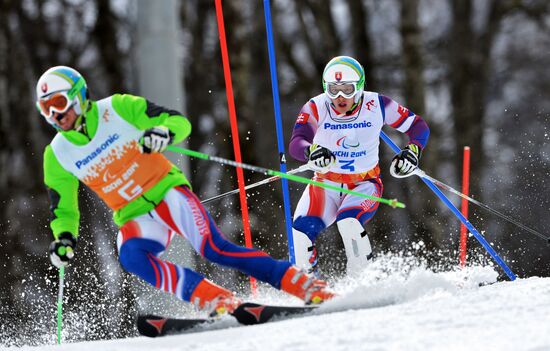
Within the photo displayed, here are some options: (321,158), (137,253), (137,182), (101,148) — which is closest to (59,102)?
(101,148)

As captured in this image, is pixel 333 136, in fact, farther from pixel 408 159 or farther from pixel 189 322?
pixel 189 322

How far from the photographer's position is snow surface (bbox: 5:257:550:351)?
435 cm

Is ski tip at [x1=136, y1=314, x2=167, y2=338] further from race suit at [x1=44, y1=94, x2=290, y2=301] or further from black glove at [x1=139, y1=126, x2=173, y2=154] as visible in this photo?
black glove at [x1=139, y1=126, x2=173, y2=154]

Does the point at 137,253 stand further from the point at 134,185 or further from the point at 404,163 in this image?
the point at 404,163

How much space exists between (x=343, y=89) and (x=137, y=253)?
76.9 inches

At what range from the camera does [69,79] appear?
5609 mm

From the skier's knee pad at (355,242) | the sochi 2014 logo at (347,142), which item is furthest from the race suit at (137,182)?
the sochi 2014 logo at (347,142)

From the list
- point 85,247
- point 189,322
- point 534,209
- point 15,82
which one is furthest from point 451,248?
point 189,322

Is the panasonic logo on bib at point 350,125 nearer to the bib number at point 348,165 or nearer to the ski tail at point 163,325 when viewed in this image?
the bib number at point 348,165

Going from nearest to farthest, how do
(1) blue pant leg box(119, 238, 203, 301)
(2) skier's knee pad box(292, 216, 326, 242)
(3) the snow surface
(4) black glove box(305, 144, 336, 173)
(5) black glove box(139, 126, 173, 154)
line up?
(3) the snow surface → (5) black glove box(139, 126, 173, 154) → (1) blue pant leg box(119, 238, 203, 301) → (4) black glove box(305, 144, 336, 173) → (2) skier's knee pad box(292, 216, 326, 242)

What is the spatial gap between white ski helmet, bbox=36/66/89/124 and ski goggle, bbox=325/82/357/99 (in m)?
1.80

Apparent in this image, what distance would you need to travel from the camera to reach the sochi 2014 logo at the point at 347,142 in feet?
23.1

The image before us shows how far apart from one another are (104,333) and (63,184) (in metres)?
6.46

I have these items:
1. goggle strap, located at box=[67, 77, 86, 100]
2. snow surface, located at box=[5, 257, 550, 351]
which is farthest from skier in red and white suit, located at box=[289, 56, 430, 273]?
goggle strap, located at box=[67, 77, 86, 100]
